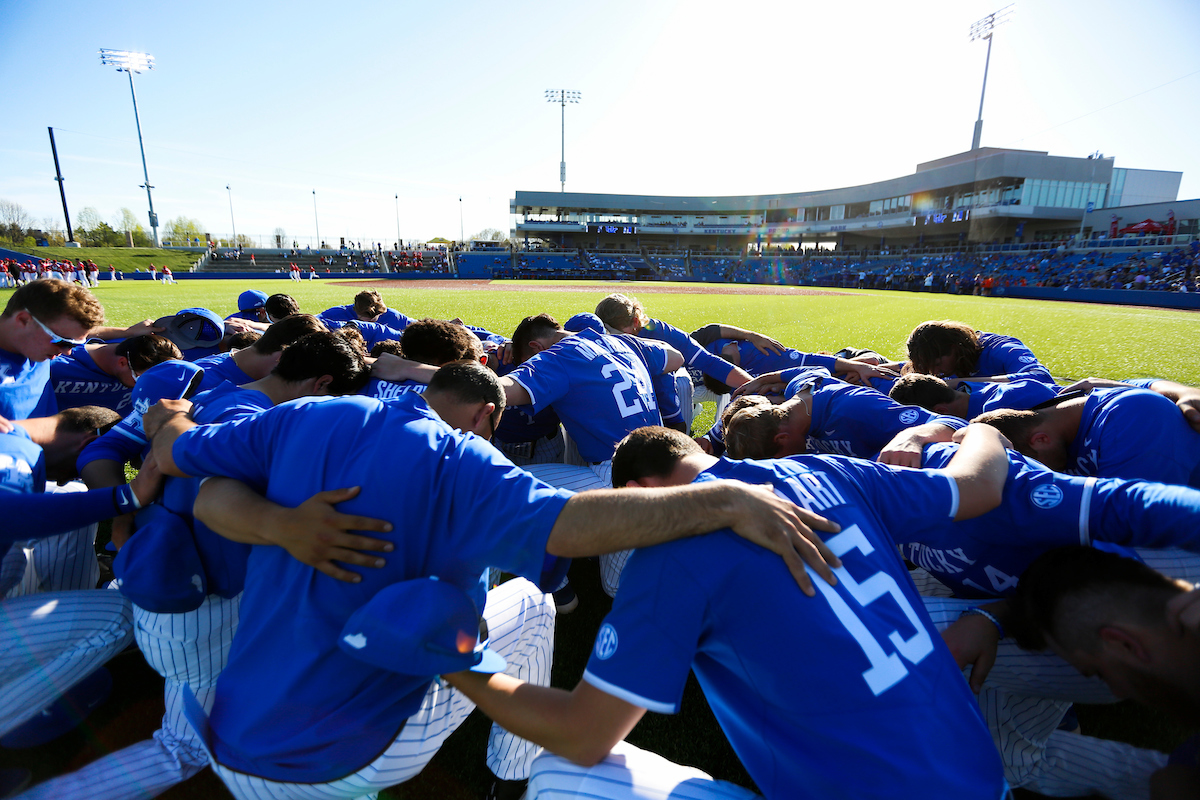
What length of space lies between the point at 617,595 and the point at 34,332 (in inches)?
181

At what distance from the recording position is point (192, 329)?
17.6 ft

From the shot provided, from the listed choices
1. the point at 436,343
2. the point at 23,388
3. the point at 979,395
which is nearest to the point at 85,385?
the point at 23,388

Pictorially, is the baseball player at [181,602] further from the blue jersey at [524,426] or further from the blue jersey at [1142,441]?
the blue jersey at [1142,441]

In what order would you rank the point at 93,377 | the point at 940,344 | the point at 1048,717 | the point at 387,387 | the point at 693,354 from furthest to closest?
the point at 693,354 → the point at 93,377 → the point at 940,344 → the point at 387,387 → the point at 1048,717

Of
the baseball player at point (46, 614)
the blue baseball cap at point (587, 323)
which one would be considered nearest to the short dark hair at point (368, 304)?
the blue baseball cap at point (587, 323)

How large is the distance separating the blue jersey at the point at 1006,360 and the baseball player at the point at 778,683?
388cm

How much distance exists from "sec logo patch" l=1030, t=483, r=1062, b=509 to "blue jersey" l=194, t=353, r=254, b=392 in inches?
157

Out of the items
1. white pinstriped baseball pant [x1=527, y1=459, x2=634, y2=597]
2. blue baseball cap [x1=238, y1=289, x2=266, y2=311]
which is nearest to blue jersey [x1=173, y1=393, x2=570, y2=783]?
white pinstriped baseball pant [x1=527, y1=459, x2=634, y2=597]

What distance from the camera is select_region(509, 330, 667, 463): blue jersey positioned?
12.1 ft

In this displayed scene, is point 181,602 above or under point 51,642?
above

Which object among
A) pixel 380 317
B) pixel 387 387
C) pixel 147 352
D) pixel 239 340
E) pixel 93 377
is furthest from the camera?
pixel 380 317

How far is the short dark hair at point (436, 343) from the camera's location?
365cm

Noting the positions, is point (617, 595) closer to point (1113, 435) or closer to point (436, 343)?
point (1113, 435)

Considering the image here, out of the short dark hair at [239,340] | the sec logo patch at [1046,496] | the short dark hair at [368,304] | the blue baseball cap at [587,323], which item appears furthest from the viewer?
the short dark hair at [368,304]
